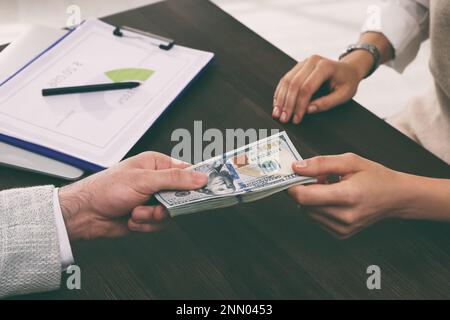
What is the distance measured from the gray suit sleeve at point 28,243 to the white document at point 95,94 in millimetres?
94

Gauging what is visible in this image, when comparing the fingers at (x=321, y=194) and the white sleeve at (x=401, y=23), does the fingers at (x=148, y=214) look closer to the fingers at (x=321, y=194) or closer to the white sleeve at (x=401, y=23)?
the fingers at (x=321, y=194)

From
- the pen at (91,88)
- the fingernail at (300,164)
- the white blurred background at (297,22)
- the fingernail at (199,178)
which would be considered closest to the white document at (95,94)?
the pen at (91,88)

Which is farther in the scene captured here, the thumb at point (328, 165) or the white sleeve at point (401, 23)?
the white sleeve at point (401, 23)

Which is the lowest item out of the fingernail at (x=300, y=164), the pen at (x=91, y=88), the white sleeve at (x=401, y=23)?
the fingernail at (x=300, y=164)

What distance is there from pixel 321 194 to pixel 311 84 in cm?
26

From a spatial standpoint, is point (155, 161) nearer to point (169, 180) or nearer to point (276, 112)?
point (169, 180)

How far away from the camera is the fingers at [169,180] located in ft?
1.92

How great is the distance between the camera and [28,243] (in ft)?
1.81

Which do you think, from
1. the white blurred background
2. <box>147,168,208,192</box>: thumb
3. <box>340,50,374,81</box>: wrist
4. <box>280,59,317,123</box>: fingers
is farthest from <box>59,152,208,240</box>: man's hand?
the white blurred background

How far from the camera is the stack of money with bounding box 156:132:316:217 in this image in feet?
1.89

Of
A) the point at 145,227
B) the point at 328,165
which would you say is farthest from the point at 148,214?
the point at 328,165

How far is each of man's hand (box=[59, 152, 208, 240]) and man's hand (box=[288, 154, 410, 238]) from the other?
0.46ft

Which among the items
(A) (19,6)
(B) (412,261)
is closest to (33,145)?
(B) (412,261)
